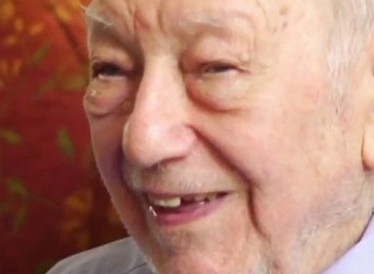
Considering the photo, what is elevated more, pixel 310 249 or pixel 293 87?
pixel 293 87

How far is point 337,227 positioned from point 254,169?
145mm

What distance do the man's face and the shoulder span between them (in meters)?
0.35

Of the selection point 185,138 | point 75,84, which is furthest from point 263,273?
point 75,84

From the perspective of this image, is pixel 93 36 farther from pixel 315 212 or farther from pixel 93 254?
pixel 93 254

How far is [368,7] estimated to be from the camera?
104 cm

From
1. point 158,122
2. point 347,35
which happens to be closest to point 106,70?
point 158,122

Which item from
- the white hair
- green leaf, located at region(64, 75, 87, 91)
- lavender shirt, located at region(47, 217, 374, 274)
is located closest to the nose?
the white hair

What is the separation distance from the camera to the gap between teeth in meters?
1.07

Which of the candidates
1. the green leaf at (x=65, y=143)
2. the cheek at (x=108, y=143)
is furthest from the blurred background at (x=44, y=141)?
the cheek at (x=108, y=143)

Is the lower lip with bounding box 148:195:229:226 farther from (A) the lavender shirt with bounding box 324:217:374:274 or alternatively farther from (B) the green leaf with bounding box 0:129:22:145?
(B) the green leaf with bounding box 0:129:22:145

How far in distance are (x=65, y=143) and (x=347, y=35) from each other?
72 cm

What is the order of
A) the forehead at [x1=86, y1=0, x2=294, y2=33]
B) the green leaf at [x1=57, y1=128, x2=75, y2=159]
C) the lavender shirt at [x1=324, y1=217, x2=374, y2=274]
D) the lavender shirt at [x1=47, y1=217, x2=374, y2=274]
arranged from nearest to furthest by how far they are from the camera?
the forehead at [x1=86, y1=0, x2=294, y2=33]
the lavender shirt at [x1=324, y1=217, x2=374, y2=274]
the lavender shirt at [x1=47, y1=217, x2=374, y2=274]
the green leaf at [x1=57, y1=128, x2=75, y2=159]

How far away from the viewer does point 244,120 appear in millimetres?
1048

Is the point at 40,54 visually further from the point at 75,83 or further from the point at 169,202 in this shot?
the point at 169,202
